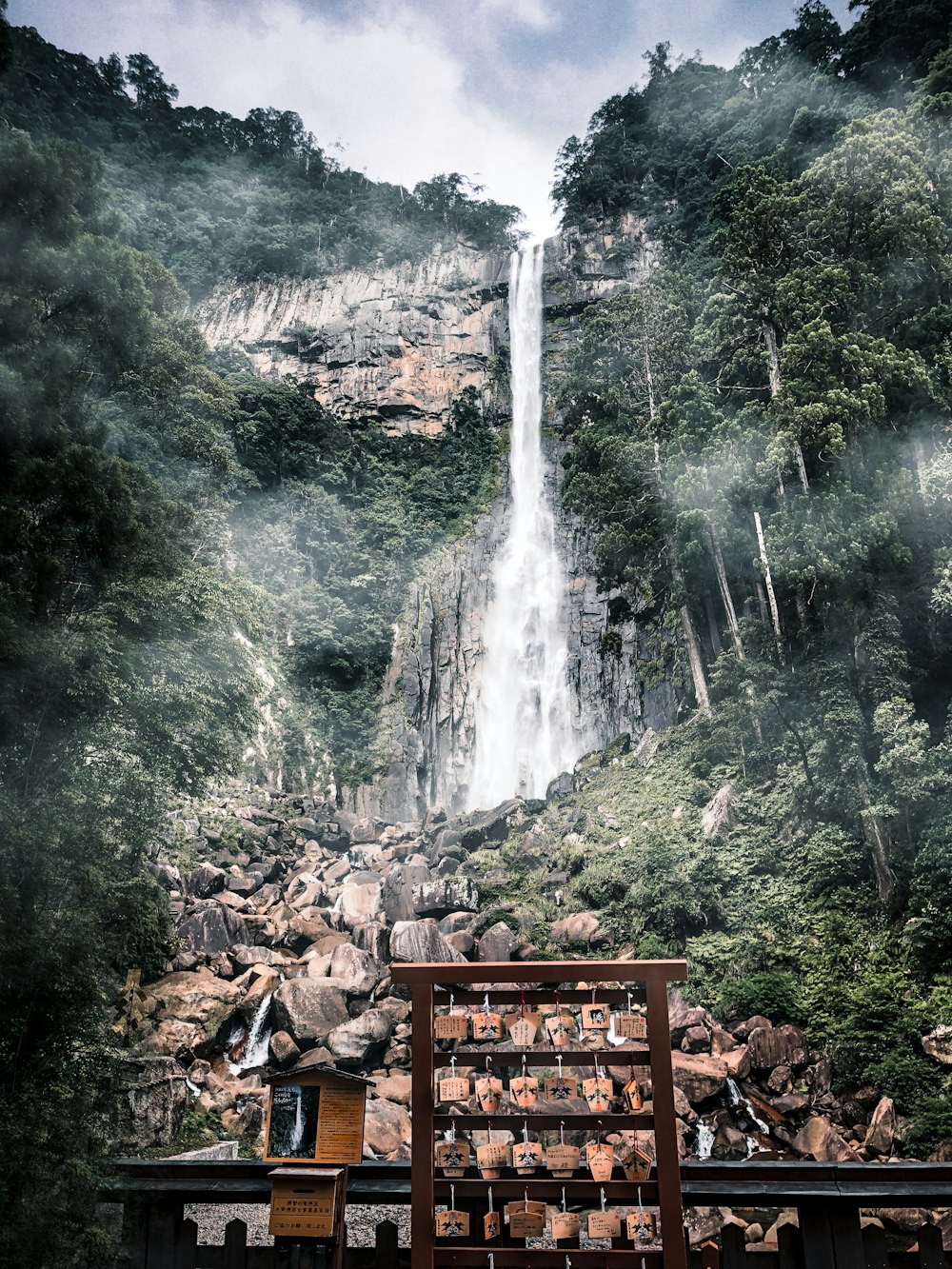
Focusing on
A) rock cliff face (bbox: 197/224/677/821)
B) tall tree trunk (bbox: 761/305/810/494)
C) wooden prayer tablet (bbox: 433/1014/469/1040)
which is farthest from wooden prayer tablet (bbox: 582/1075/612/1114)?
rock cliff face (bbox: 197/224/677/821)

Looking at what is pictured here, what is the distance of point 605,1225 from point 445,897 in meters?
11.8

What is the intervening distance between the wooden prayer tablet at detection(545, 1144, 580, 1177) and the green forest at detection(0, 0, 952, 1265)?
6.46 feet

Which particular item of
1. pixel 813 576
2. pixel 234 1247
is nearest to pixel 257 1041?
pixel 234 1247

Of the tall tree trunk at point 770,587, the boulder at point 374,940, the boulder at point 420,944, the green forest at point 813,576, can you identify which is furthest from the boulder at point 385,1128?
the tall tree trunk at point 770,587

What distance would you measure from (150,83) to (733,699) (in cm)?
3185

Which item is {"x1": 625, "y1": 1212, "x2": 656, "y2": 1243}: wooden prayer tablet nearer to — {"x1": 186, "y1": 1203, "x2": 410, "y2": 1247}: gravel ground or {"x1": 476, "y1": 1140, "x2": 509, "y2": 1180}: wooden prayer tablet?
{"x1": 476, "y1": 1140, "x2": 509, "y2": 1180}: wooden prayer tablet

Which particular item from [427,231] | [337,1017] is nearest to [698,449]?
[337,1017]

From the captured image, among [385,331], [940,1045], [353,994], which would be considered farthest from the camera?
[385,331]

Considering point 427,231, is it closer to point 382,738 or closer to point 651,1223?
point 382,738

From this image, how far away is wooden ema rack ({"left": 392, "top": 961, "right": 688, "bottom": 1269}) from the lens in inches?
129

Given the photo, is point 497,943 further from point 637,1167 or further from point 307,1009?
point 637,1167

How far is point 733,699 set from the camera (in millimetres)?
15328

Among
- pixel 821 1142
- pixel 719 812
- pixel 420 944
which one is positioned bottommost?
pixel 821 1142

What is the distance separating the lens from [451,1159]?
11.3 feet
